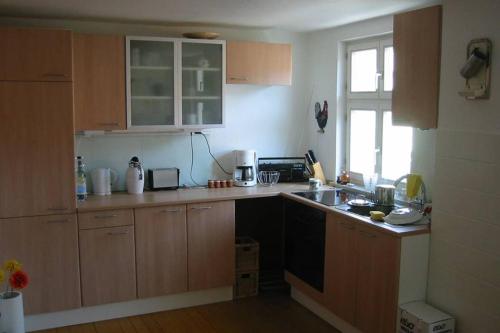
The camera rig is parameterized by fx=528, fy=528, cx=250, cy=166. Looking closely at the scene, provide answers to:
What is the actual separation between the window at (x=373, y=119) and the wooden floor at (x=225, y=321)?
49.2 inches

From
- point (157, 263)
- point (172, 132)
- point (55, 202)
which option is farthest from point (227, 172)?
point (55, 202)

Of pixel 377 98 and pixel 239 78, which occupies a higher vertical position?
pixel 239 78

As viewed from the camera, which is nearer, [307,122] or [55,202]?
[55,202]

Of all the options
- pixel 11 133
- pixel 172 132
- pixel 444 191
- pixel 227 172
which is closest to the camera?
pixel 444 191

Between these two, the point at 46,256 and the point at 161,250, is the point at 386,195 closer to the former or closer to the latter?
the point at 161,250

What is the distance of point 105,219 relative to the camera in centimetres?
383

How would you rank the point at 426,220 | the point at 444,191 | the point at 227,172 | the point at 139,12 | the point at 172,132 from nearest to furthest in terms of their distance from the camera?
the point at 444,191
the point at 426,220
the point at 139,12
the point at 172,132
the point at 227,172

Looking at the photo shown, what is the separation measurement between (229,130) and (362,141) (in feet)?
3.89

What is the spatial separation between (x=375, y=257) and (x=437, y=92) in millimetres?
1071

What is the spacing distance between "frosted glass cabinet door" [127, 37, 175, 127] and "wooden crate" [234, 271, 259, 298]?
1398 mm

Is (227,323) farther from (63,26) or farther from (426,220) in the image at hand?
(63,26)

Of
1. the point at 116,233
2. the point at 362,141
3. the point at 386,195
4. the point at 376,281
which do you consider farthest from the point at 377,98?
the point at 116,233

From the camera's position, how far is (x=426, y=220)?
334cm

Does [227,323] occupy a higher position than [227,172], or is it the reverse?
[227,172]
